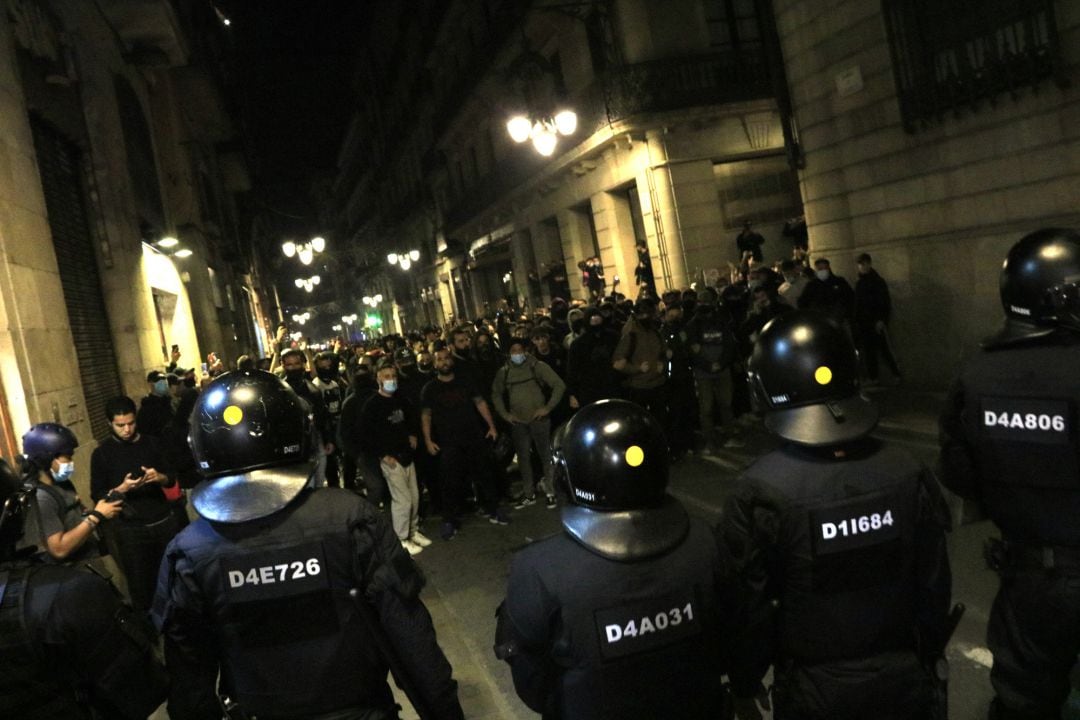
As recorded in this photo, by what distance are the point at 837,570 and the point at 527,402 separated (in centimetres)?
577

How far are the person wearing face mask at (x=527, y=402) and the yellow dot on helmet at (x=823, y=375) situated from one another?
5.54m

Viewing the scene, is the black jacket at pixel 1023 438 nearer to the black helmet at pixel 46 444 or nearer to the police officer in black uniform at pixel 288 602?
the police officer in black uniform at pixel 288 602

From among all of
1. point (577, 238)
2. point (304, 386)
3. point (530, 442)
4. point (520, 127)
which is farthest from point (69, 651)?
point (577, 238)

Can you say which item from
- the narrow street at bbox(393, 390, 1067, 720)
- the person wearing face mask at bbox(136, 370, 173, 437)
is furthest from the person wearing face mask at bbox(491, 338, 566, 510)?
the person wearing face mask at bbox(136, 370, 173, 437)

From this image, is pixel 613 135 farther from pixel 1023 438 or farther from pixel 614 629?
pixel 614 629

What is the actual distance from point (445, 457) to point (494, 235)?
2339cm

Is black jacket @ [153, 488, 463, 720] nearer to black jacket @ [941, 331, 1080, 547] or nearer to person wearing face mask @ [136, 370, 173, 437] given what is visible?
black jacket @ [941, 331, 1080, 547]

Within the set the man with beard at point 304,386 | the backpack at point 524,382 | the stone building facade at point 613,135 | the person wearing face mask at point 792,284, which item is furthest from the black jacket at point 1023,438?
the stone building facade at point 613,135

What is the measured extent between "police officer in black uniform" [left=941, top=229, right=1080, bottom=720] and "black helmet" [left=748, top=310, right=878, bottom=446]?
2.00 feet

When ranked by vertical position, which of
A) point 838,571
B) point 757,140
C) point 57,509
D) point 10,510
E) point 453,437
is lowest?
point 453,437

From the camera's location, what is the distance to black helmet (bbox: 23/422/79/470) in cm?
418

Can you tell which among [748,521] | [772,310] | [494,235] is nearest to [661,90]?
[772,310]

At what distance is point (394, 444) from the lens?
726 cm

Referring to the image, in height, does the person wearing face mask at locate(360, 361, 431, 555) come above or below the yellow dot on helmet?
below
